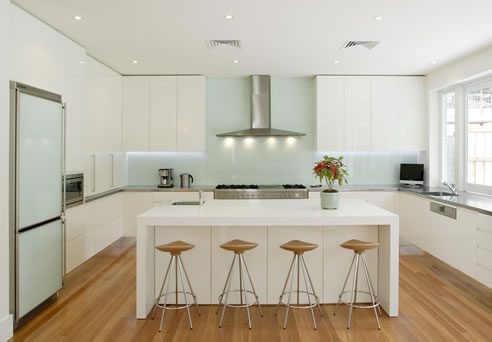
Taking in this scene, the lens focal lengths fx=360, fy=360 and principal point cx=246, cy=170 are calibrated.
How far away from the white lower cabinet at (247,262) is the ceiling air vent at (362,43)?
2371 mm

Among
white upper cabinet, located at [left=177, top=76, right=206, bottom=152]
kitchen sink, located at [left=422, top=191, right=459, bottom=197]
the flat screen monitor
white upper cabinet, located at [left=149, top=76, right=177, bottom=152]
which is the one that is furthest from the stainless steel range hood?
kitchen sink, located at [left=422, top=191, right=459, bottom=197]

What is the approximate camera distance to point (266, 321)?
2977mm

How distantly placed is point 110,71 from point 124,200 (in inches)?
76.0

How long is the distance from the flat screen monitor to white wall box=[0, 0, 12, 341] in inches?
215

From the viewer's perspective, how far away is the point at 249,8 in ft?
10.3

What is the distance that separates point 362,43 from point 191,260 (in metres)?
3.06

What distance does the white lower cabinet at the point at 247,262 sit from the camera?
3.30m

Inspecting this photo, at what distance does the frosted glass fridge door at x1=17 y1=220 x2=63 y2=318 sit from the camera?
2.85 m

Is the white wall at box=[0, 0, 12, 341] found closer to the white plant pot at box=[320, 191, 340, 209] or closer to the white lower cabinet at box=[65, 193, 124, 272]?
the white lower cabinet at box=[65, 193, 124, 272]

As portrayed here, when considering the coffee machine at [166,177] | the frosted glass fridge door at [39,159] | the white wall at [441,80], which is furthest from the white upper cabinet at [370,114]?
the frosted glass fridge door at [39,159]

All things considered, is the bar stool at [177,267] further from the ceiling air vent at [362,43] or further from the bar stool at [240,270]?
the ceiling air vent at [362,43]

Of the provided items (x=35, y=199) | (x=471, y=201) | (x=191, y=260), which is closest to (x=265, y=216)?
(x=191, y=260)

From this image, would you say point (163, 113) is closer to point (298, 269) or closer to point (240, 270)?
point (240, 270)

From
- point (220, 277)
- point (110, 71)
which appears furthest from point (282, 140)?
point (220, 277)
